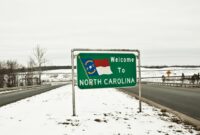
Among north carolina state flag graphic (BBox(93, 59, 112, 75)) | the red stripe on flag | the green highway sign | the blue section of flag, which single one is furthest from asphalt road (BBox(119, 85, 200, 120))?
the blue section of flag

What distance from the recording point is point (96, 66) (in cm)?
951

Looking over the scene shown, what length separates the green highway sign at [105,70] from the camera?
9.32m

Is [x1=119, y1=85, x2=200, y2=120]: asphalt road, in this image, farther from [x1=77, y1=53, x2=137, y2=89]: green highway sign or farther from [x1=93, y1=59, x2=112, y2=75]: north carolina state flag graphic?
[x1=93, y1=59, x2=112, y2=75]: north carolina state flag graphic

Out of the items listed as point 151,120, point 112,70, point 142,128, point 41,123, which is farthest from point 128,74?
point 41,123

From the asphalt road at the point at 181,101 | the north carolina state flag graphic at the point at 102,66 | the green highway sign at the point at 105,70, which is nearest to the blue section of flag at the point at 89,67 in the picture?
the green highway sign at the point at 105,70

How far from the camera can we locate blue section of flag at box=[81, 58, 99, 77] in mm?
9332

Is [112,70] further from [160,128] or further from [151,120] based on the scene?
[160,128]

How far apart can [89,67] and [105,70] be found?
62cm

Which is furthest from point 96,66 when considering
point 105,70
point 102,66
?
point 105,70

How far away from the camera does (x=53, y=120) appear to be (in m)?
8.29

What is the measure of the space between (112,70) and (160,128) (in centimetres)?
319

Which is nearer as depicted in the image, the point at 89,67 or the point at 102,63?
the point at 89,67

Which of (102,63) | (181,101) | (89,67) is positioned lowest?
(181,101)

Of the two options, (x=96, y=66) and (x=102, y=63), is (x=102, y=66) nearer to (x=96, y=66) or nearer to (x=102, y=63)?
(x=102, y=63)
